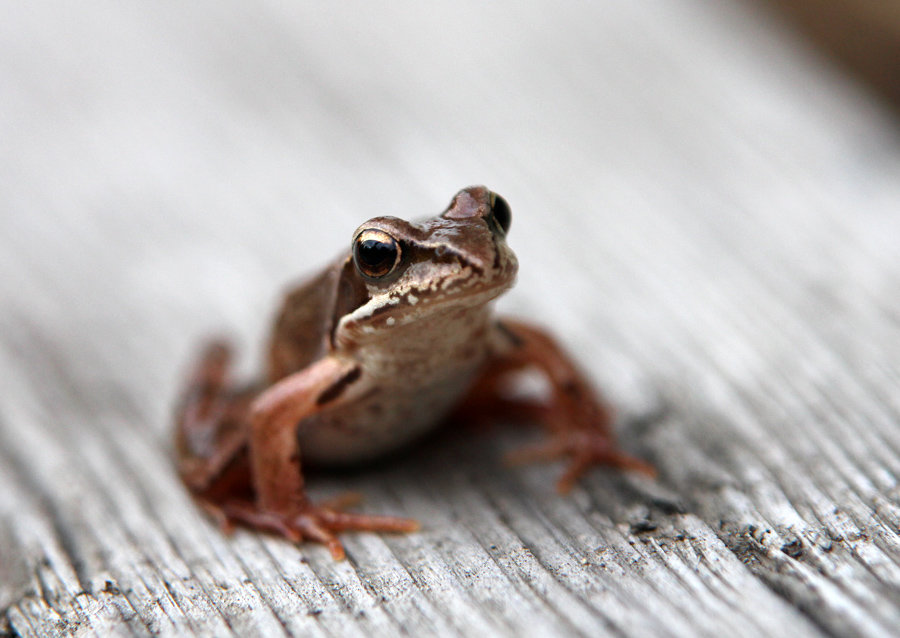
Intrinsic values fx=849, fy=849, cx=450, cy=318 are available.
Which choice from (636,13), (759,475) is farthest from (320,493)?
(636,13)

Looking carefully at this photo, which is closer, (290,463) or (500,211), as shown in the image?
(500,211)

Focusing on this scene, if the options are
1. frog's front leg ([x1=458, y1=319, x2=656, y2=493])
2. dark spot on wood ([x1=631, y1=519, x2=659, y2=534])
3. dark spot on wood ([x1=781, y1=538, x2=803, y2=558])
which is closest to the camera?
dark spot on wood ([x1=781, y1=538, x2=803, y2=558])

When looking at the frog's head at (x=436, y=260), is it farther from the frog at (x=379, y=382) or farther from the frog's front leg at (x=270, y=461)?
the frog's front leg at (x=270, y=461)

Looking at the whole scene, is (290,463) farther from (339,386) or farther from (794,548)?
(794,548)

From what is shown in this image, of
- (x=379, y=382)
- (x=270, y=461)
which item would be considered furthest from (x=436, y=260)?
(x=270, y=461)

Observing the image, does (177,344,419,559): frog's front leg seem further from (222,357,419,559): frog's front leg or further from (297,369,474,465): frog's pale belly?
(297,369,474,465): frog's pale belly

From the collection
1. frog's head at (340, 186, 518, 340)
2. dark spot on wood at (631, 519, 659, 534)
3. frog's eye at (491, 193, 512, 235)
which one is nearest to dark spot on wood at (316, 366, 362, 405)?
frog's head at (340, 186, 518, 340)
